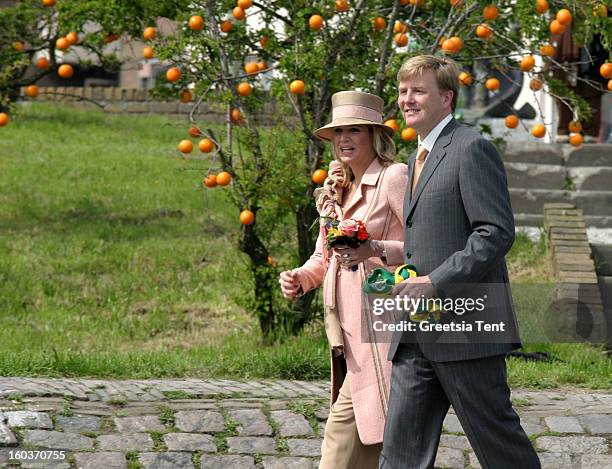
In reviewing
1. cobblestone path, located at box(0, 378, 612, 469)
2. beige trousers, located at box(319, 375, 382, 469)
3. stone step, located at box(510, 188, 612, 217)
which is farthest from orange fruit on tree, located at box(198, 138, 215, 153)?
stone step, located at box(510, 188, 612, 217)

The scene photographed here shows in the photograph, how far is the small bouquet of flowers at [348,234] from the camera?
4480 millimetres

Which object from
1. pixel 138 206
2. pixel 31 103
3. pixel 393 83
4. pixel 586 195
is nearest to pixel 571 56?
pixel 586 195

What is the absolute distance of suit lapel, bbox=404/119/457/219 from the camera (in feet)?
13.8

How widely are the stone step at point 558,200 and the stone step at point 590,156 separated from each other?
0.60m

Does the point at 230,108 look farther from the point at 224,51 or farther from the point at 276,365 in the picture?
the point at 276,365

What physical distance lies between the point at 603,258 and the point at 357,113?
505 cm

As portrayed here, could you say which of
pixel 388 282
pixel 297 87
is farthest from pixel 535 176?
pixel 388 282

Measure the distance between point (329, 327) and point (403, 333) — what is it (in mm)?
683

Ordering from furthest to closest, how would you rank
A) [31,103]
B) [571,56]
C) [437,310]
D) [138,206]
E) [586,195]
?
[31,103] < [571,56] < [138,206] < [586,195] < [437,310]

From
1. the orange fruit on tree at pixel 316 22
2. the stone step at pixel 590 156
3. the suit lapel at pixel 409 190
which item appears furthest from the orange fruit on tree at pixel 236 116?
the stone step at pixel 590 156

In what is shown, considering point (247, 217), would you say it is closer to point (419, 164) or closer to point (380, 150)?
point (380, 150)

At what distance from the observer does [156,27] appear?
8516 millimetres

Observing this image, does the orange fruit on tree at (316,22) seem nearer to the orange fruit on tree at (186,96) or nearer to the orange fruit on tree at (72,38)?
the orange fruit on tree at (186,96)

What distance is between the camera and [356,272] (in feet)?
15.9
